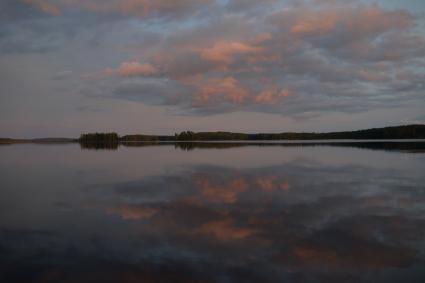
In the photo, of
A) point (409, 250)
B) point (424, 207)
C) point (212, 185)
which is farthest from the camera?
point (212, 185)

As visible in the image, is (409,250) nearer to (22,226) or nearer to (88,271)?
(88,271)

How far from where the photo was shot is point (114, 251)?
22.2 feet

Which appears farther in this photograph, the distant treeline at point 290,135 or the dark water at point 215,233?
the distant treeline at point 290,135

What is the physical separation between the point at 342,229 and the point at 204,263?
387cm

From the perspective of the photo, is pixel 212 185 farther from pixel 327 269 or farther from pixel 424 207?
pixel 327 269

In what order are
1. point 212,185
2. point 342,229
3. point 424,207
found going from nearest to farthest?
point 342,229 → point 424,207 → point 212,185

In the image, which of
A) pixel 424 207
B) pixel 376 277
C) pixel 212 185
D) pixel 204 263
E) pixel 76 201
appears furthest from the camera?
pixel 212 185

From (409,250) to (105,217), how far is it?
7452 millimetres

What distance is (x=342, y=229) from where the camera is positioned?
8195 millimetres

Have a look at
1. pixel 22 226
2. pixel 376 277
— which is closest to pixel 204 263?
pixel 376 277

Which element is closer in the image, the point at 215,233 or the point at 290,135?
the point at 215,233

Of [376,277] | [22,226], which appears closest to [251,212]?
[376,277]

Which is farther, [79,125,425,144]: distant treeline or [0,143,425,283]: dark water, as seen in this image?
[79,125,425,144]: distant treeline

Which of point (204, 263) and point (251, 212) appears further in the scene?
Answer: point (251, 212)
